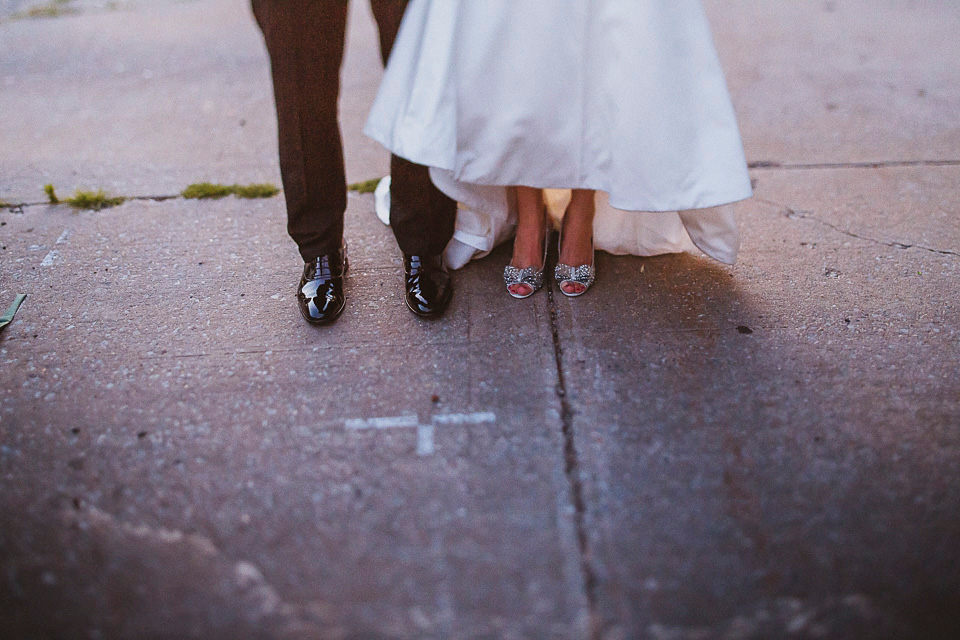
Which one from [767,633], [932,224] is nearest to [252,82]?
[932,224]

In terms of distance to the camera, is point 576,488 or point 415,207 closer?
point 576,488

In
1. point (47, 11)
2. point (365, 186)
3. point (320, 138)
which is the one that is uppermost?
point (320, 138)

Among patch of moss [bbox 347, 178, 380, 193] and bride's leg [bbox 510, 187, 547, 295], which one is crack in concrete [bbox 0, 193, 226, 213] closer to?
patch of moss [bbox 347, 178, 380, 193]

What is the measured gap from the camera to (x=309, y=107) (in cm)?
206

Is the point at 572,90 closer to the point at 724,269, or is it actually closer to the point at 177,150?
the point at 724,269

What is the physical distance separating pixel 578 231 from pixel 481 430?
84 cm

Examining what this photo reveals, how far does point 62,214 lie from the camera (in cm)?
283

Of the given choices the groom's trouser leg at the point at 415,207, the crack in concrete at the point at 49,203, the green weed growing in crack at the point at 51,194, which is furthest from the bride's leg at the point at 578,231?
the green weed growing in crack at the point at 51,194

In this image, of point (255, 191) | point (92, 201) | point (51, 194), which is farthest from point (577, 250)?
point (51, 194)

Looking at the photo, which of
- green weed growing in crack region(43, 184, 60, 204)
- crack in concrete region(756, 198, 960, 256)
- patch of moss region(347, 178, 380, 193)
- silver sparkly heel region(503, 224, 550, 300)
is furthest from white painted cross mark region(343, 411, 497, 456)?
green weed growing in crack region(43, 184, 60, 204)

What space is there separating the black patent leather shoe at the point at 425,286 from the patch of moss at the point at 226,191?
3.01ft

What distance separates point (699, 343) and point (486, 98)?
944 mm

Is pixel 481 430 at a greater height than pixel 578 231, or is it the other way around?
pixel 578 231

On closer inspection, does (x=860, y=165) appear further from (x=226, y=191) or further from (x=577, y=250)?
(x=226, y=191)
